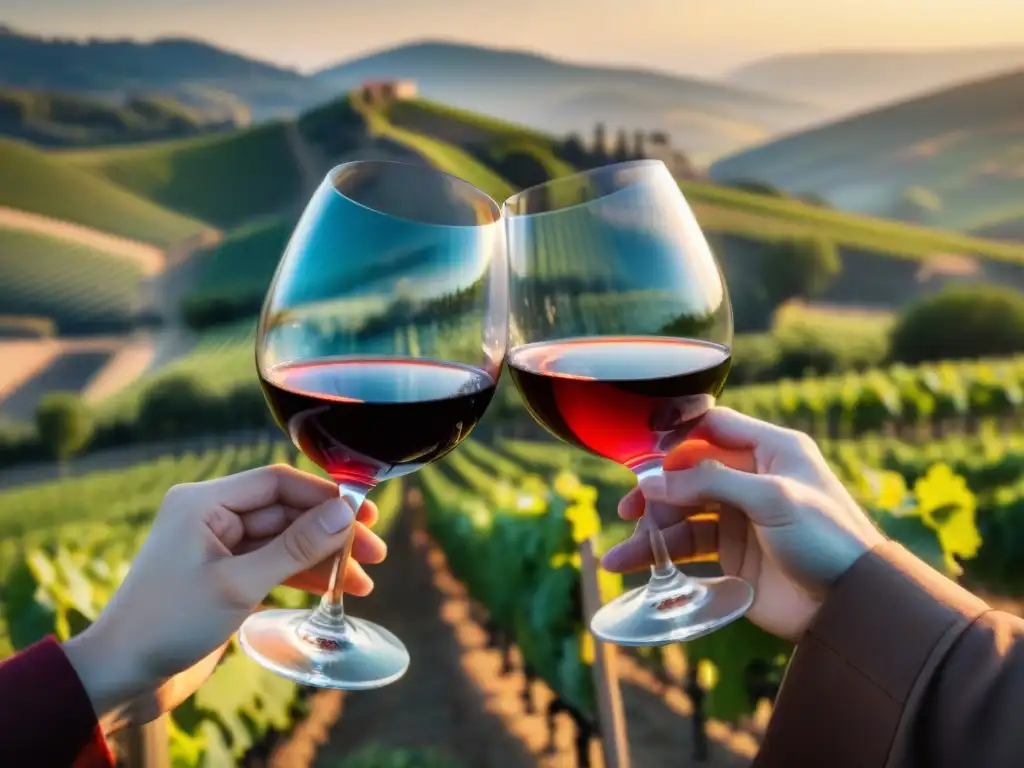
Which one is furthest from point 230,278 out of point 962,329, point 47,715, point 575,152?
point 47,715

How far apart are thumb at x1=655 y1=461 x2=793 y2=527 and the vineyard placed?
1.09 m

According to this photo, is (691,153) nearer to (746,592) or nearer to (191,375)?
(191,375)

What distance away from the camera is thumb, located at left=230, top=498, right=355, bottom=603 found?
0.94 metres

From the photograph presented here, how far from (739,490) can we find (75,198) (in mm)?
25210

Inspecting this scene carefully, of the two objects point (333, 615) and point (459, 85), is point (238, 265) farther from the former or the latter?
point (333, 615)

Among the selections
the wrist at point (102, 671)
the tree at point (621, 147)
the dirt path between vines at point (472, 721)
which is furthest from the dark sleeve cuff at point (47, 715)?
the tree at point (621, 147)

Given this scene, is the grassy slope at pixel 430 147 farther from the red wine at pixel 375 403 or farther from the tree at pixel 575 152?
the red wine at pixel 375 403

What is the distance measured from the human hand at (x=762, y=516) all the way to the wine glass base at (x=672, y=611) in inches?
2.6

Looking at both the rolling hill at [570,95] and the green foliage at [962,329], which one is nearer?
the green foliage at [962,329]

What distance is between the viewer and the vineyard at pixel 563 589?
2277mm

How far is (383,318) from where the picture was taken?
86 centimetres

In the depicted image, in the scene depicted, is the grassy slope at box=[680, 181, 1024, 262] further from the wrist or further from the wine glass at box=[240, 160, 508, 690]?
the wrist

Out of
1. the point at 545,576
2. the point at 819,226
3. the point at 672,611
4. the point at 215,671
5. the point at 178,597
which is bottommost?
the point at 819,226

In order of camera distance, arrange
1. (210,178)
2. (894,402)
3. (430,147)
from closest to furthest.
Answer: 1. (894,402)
2. (210,178)
3. (430,147)
